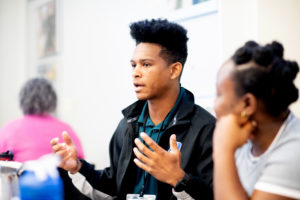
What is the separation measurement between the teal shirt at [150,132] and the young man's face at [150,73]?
113mm

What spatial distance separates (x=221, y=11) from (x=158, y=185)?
1.05 metres

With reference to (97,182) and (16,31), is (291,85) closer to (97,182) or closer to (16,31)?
(97,182)

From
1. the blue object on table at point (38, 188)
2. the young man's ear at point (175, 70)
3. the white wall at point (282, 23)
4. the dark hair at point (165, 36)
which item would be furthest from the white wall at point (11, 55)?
the blue object on table at point (38, 188)

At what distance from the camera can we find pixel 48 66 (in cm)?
382

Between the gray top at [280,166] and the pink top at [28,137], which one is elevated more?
the gray top at [280,166]

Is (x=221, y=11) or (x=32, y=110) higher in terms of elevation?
(x=221, y=11)

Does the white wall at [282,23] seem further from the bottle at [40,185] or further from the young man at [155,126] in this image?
the bottle at [40,185]

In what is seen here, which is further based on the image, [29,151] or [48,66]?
[48,66]

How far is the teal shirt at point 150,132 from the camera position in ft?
4.93

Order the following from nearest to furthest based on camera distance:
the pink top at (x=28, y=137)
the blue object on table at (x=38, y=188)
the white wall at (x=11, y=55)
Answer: the blue object on table at (x=38, y=188), the pink top at (x=28, y=137), the white wall at (x=11, y=55)

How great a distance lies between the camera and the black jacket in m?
1.37

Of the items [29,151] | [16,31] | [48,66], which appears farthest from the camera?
[16,31]

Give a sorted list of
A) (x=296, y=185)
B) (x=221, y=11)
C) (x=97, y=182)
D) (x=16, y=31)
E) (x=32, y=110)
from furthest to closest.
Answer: (x=16, y=31) → (x=32, y=110) → (x=221, y=11) → (x=97, y=182) → (x=296, y=185)

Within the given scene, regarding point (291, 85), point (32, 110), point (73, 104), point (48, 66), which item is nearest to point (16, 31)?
point (48, 66)
